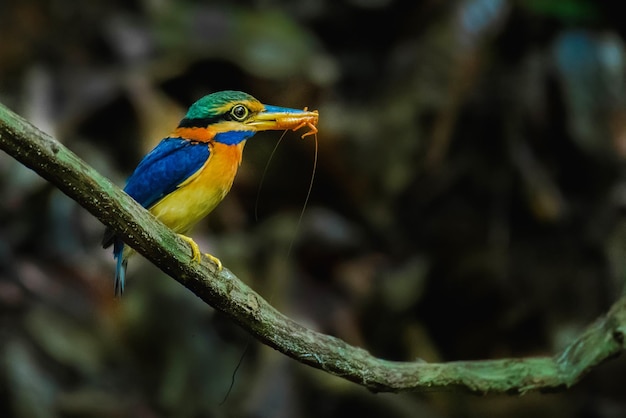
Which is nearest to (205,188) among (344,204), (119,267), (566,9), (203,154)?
(203,154)

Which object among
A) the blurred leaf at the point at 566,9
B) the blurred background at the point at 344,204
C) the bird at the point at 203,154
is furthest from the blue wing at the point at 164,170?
the blurred leaf at the point at 566,9

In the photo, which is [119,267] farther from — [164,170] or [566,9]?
[566,9]

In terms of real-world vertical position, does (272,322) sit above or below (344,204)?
below

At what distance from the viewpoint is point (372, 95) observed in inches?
111

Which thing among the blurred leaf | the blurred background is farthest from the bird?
the blurred leaf

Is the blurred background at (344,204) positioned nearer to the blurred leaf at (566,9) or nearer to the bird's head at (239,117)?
the blurred leaf at (566,9)

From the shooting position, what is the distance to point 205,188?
772 mm

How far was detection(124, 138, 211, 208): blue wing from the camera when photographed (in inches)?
30.7

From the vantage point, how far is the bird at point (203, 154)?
75cm

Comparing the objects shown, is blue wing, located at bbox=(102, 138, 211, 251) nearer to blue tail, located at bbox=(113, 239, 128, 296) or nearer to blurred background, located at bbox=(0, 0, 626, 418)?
blue tail, located at bbox=(113, 239, 128, 296)

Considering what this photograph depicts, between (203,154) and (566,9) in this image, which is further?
(566,9)

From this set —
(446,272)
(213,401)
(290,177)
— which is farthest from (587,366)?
(446,272)

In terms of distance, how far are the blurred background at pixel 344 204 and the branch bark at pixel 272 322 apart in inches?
17.1

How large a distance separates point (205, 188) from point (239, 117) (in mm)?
76
